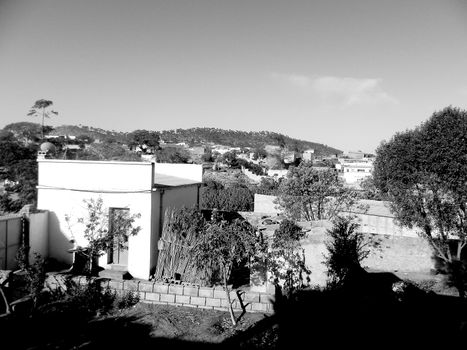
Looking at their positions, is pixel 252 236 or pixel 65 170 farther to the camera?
pixel 65 170


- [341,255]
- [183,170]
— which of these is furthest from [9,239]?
[341,255]

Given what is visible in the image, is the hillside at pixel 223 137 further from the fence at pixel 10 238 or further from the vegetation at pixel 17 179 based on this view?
the fence at pixel 10 238

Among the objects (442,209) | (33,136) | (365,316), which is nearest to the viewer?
(365,316)

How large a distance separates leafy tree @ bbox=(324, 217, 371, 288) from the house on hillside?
581 cm

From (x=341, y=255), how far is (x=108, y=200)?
8.01 meters

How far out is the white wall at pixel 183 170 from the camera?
54.5 feet

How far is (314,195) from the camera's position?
17.9 m

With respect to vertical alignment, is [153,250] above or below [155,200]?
below

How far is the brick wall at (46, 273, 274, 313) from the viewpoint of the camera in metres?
9.20

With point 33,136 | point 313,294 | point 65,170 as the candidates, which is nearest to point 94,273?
point 65,170

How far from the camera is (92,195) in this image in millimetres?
11367

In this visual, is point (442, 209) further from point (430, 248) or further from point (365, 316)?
point (365, 316)

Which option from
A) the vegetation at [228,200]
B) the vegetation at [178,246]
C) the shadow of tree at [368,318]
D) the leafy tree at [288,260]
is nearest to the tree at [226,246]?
the leafy tree at [288,260]

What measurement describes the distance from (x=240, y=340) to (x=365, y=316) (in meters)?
3.41
